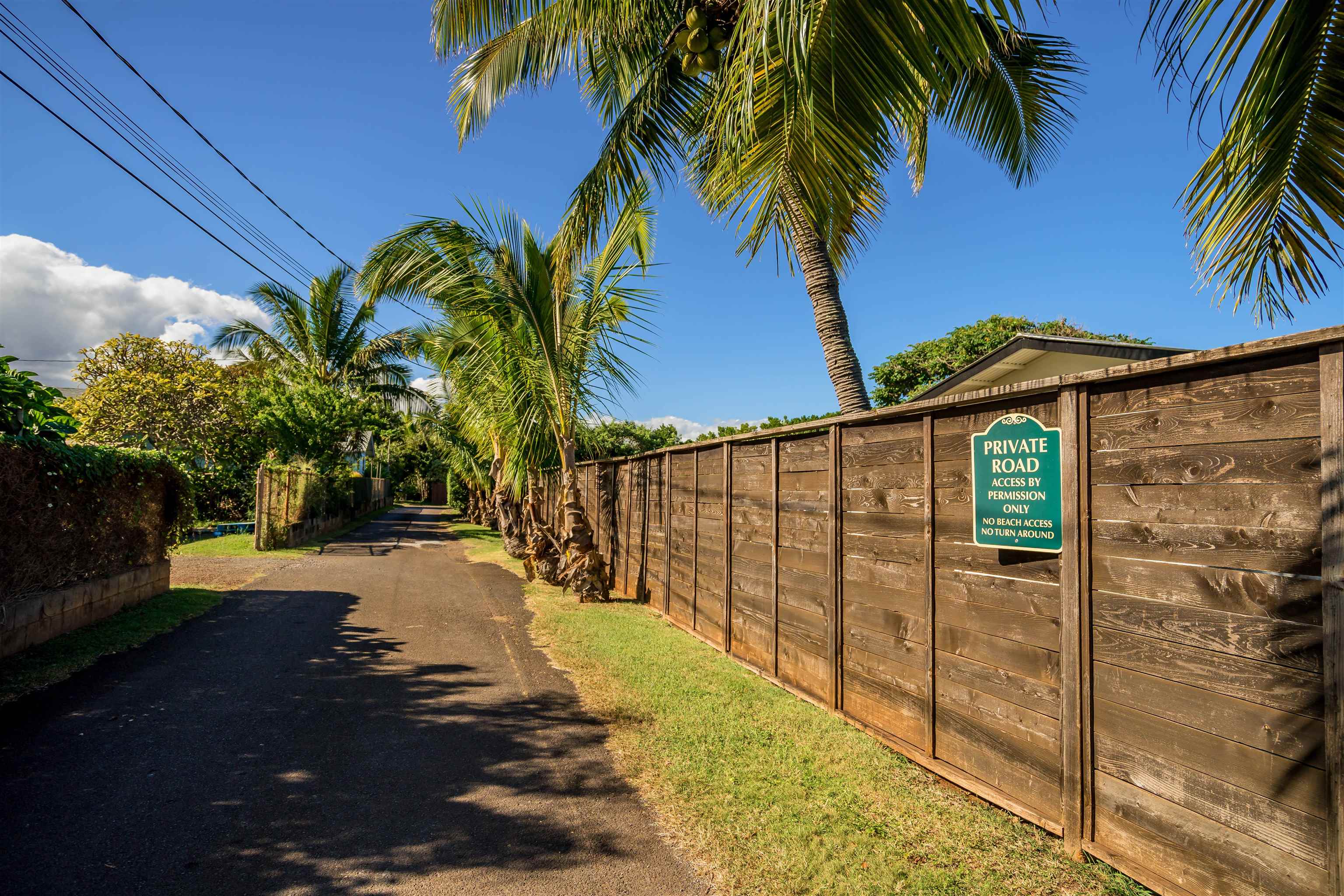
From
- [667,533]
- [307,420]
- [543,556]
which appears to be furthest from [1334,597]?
[307,420]

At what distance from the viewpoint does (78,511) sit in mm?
6496

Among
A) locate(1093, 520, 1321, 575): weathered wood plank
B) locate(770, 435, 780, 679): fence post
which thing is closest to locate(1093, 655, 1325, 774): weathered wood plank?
locate(1093, 520, 1321, 575): weathered wood plank

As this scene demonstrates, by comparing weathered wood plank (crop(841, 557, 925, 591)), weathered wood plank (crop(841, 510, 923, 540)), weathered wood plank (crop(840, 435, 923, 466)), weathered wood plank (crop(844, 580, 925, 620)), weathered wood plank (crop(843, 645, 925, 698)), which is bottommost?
weathered wood plank (crop(843, 645, 925, 698))

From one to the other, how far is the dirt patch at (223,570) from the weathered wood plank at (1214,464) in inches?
432

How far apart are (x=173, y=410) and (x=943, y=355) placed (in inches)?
890

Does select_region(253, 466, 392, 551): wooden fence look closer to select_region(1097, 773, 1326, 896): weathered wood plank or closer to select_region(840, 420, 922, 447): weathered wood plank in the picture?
select_region(840, 420, 922, 447): weathered wood plank

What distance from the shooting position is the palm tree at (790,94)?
3.25 metres

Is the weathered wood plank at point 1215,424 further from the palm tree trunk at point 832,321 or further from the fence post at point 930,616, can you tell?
the palm tree trunk at point 832,321

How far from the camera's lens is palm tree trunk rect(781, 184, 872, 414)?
21.2 feet

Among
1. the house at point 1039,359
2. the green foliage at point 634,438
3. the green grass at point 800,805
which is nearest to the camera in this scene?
the green grass at point 800,805

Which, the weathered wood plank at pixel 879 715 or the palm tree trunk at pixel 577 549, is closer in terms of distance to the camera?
the weathered wood plank at pixel 879 715

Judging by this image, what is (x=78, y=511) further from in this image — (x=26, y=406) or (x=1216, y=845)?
(x=1216, y=845)

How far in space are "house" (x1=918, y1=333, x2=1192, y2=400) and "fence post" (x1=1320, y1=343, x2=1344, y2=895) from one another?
5.02 meters

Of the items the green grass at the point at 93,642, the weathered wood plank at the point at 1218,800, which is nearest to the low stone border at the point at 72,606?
the green grass at the point at 93,642
